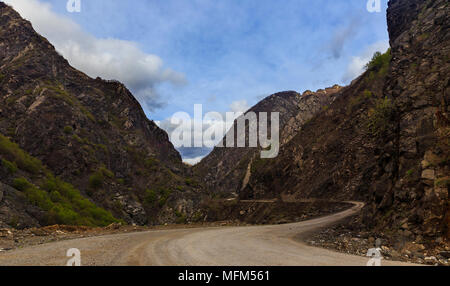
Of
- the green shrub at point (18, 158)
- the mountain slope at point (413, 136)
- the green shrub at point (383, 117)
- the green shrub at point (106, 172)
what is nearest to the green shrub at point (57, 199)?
the green shrub at point (18, 158)

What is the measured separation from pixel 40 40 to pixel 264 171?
6082 cm

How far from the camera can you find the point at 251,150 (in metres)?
138

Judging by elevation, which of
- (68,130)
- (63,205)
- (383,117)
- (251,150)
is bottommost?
(63,205)

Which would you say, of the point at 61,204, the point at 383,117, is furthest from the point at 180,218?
the point at 383,117

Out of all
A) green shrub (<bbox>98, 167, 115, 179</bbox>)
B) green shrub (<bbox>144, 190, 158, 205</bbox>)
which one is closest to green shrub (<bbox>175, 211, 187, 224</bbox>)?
green shrub (<bbox>144, 190, 158, 205</bbox>)

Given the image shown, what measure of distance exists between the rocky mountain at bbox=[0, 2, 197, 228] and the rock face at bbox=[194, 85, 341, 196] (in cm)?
3828

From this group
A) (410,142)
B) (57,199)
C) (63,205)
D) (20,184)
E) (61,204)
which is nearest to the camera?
(410,142)

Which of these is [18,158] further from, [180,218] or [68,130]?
[180,218]

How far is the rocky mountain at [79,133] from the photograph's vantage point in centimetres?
4538

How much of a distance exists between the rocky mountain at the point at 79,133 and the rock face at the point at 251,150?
38283mm

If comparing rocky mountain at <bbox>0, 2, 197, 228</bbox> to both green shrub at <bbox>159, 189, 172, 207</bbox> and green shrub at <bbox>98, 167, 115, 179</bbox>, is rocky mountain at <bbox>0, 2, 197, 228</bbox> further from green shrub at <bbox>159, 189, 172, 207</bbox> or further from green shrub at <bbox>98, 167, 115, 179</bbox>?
green shrub at <bbox>159, 189, 172, 207</bbox>

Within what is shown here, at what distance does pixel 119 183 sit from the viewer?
52.4 metres

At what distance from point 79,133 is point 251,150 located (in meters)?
94.2
